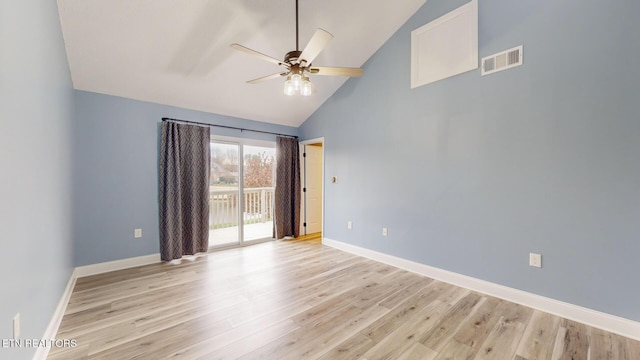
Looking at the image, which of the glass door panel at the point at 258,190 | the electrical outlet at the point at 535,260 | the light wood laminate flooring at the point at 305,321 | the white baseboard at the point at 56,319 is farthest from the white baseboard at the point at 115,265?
the electrical outlet at the point at 535,260

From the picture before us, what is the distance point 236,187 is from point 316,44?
3.29m

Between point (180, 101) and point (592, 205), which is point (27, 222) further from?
point (592, 205)

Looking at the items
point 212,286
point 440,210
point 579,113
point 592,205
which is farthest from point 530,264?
point 212,286

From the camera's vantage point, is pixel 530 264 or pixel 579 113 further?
pixel 530 264

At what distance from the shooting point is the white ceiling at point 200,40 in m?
2.51

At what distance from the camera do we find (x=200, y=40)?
289 cm

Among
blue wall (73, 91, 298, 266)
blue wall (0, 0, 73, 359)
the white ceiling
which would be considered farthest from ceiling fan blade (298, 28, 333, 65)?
blue wall (73, 91, 298, 266)

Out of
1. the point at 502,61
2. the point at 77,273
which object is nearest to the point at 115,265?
the point at 77,273

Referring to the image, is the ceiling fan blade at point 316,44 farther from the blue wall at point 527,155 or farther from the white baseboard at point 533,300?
the white baseboard at point 533,300

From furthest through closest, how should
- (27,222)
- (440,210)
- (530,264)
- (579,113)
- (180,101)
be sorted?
1. (180,101)
2. (440,210)
3. (530,264)
4. (579,113)
5. (27,222)

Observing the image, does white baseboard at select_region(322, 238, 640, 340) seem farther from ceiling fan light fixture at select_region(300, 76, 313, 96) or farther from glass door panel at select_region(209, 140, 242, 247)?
glass door panel at select_region(209, 140, 242, 247)

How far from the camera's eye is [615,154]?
2.08m

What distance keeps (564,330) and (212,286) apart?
3.44 metres

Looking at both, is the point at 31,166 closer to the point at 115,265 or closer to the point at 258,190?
the point at 115,265
